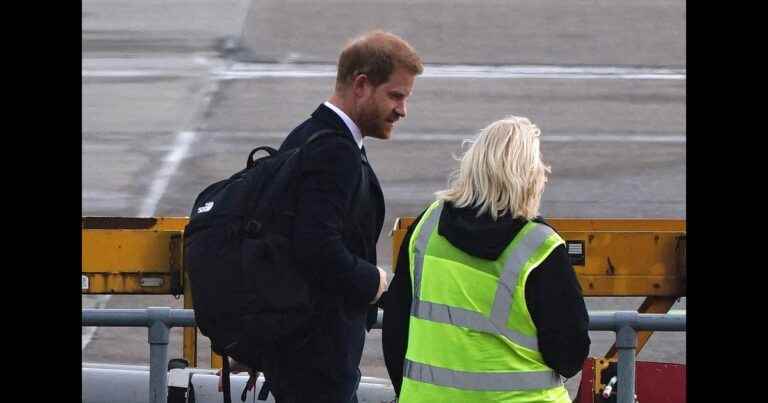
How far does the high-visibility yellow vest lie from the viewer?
3.81m

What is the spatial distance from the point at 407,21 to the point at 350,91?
16251 millimetres

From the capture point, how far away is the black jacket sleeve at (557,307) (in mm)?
3771

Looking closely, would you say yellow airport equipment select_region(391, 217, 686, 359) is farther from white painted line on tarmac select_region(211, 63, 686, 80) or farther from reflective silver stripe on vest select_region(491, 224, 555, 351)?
white painted line on tarmac select_region(211, 63, 686, 80)

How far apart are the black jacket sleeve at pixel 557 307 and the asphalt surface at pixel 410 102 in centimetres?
603

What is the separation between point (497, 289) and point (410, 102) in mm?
13522

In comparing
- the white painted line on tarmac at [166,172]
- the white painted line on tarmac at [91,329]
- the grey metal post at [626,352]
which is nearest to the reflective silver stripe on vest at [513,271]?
the grey metal post at [626,352]

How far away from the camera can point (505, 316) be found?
3.82 meters

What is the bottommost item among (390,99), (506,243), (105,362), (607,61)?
(105,362)

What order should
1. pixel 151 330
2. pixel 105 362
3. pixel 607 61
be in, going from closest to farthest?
1. pixel 151 330
2. pixel 105 362
3. pixel 607 61

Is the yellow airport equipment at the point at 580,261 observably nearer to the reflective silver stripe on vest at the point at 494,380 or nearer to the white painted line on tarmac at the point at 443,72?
the reflective silver stripe on vest at the point at 494,380

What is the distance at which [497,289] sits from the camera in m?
3.82

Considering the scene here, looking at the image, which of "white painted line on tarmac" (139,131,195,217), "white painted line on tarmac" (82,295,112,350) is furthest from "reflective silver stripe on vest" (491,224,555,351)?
"white painted line on tarmac" (139,131,195,217)
